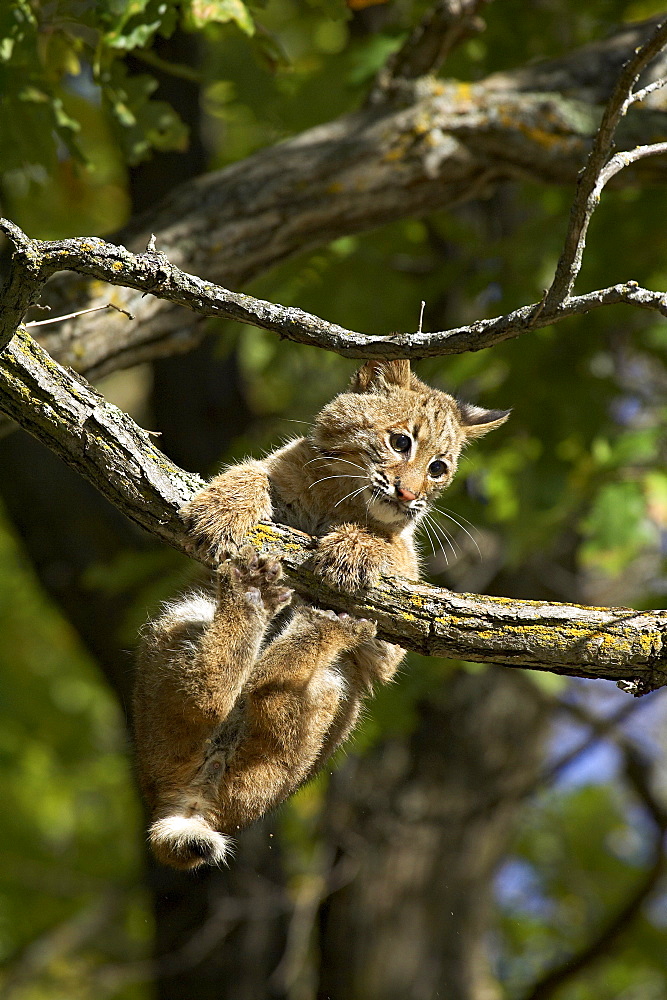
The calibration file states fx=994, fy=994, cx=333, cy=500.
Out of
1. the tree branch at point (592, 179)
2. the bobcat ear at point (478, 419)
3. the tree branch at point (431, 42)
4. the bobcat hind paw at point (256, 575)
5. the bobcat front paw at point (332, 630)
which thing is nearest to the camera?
the tree branch at point (592, 179)

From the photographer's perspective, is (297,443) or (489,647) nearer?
(489,647)

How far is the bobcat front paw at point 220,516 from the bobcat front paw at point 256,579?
0.19 feet

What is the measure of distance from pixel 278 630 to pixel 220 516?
35.1 inches

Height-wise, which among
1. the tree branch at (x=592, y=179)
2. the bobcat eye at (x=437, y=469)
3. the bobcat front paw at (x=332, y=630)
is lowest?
the bobcat front paw at (x=332, y=630)

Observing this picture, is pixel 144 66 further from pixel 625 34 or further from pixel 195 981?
pixel 195 981

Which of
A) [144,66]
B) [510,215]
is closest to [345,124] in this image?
[144,66]

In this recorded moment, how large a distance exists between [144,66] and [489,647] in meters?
5.29

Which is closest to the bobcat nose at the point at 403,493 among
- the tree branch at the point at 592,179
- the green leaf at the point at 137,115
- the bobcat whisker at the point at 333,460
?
the bobcat whisker at the point at 333,460

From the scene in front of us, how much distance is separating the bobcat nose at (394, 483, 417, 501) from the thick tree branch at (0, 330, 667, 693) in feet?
1.96

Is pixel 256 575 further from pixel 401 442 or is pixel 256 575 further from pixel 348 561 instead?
pixel 401 442

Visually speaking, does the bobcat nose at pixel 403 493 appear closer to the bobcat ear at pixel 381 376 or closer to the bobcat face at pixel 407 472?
the bobcat face at pixel 407 472

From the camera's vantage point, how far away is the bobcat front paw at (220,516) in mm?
3256

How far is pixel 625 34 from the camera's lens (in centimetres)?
536

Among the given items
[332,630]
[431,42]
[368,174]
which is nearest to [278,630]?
[332,630]
